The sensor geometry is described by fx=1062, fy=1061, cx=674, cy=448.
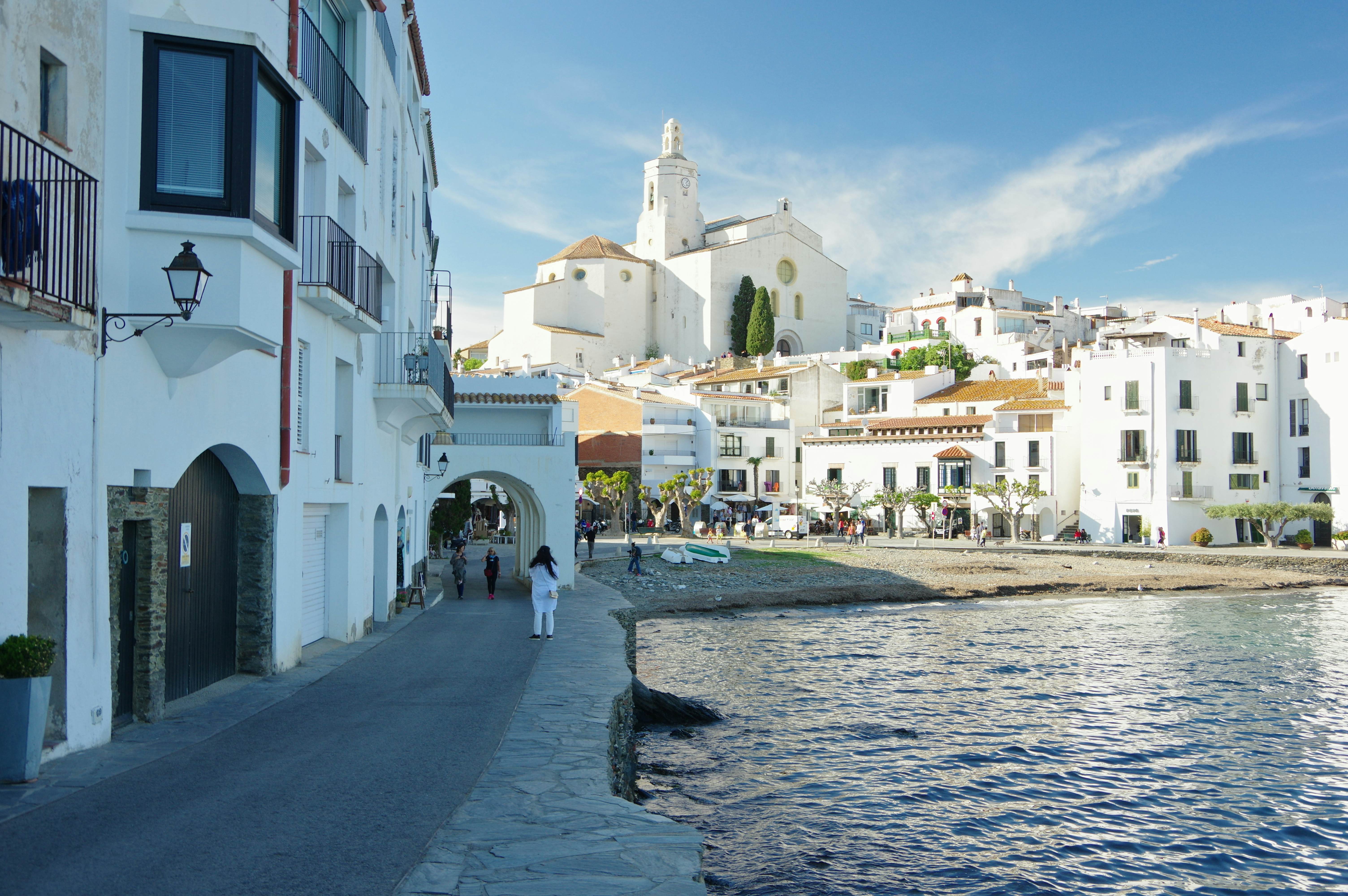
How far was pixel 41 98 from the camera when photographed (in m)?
8.64

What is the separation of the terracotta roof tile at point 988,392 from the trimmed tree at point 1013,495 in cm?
707

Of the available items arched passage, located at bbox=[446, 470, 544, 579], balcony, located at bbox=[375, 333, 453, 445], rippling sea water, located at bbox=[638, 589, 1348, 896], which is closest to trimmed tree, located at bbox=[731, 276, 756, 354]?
arched passage, located at bbox=[446, 470, 544, 579]

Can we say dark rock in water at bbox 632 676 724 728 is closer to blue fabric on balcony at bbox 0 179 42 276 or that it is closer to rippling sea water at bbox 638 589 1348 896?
rippling sea water at bbox 638 589 1348 896

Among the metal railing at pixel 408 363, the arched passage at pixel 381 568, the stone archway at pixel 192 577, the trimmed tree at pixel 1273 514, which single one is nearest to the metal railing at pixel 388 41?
the metal railing at pixel 408 363

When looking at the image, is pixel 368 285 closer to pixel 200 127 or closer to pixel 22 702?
pixel 200 127

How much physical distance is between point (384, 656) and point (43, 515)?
25.5ft

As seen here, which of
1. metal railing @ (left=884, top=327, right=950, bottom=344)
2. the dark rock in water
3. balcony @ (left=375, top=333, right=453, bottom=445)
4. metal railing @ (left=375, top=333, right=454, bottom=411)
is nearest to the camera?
the dark rock in water

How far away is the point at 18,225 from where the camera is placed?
781 centimetres

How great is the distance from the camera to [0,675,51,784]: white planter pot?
7.70 m

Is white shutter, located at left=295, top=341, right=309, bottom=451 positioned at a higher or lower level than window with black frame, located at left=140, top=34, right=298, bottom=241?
lower

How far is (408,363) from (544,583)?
490cm

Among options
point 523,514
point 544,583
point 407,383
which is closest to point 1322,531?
point 523,514

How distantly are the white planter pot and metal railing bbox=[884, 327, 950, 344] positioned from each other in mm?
95468

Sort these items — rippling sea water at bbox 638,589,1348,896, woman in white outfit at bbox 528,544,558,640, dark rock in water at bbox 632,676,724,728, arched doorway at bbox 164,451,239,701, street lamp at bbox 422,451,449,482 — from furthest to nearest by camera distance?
street lamp at bbox 422,451,449,482 < woman in white outfit at bbox 528,544,558,640 < dark rock in water at bbox 632,676,724,728 < arched doorway at bbox 164,451,239,701 < rippling sea water at bbox 638,589,1348,896
